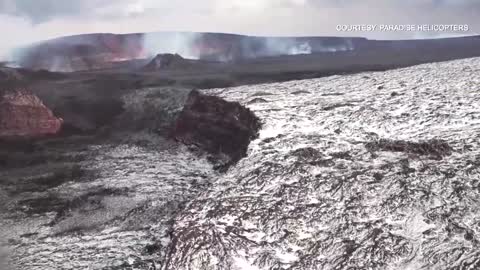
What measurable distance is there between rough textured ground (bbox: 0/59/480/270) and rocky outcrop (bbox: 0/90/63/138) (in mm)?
6447

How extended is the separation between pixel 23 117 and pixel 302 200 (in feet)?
55.5

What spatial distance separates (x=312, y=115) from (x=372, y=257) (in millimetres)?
7192

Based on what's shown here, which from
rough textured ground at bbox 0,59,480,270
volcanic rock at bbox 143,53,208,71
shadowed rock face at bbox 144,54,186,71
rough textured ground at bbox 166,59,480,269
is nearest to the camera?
rough textured ground at bbox 166,59,480,269

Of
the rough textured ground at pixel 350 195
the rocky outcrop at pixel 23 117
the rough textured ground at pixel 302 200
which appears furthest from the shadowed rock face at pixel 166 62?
the rough textured ground at pixel 350 195

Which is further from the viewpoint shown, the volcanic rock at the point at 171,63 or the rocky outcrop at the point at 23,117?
the volcanic rock at the point at 171,63

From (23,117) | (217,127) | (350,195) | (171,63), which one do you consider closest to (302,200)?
(350,195)

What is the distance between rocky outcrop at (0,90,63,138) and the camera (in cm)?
2216

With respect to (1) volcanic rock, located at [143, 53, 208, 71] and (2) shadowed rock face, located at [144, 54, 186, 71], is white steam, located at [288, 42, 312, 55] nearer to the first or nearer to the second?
(1) volcanic rock, located at [143, 53, 208, 71]

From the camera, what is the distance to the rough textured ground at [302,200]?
30.2 ft

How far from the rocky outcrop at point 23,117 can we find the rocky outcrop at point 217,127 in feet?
23.0

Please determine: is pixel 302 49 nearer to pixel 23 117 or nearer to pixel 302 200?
pixel 23 117

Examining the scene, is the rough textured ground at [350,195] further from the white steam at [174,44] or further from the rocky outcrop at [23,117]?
the white steam at [174,44]

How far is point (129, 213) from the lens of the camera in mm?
13172

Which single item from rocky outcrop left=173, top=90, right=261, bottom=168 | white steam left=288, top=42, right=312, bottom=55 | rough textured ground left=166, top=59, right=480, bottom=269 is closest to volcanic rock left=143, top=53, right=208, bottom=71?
rocky outcrop left=173, top=90, right=261, bottom=168
